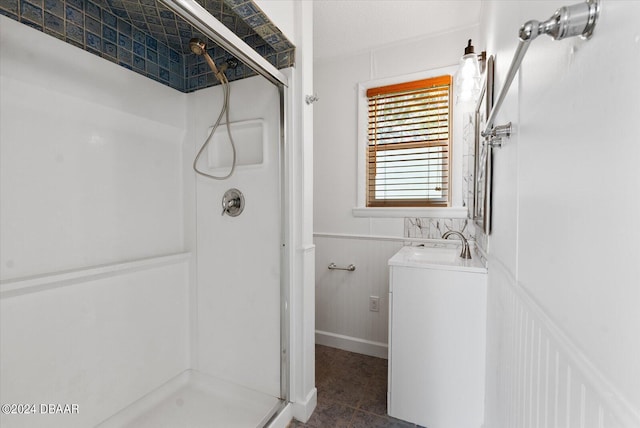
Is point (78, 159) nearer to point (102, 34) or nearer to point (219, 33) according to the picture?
point (102, 34)

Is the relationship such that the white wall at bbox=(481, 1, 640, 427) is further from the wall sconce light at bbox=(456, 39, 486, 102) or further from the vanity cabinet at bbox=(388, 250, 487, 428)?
the wall sconce light at bbox=(456, 39, 486, 102)

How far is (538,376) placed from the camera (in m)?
0.57

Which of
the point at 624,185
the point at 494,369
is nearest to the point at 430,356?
the point at 494,369

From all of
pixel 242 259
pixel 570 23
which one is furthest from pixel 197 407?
pixel 570 23

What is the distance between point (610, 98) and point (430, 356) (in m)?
1.37

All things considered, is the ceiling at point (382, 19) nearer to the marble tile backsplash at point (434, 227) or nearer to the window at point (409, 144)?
the window at point (409, 144)

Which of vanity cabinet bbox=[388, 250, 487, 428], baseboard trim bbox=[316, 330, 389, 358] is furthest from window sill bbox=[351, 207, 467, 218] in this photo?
baseboard trim bbox=[316, 330, 389, 358]

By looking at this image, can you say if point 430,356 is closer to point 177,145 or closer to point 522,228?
point 522,228

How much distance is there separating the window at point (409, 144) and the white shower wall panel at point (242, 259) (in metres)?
0.92

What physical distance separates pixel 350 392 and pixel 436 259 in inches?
38.5

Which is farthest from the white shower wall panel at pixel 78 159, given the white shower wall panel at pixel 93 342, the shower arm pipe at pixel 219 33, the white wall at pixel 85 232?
the shower arm pipe at pixel 219 33

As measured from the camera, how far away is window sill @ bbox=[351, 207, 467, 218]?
6.17 ft

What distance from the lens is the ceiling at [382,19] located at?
165 centimetres

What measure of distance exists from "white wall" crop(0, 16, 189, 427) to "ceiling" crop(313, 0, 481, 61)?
1.10 metres
